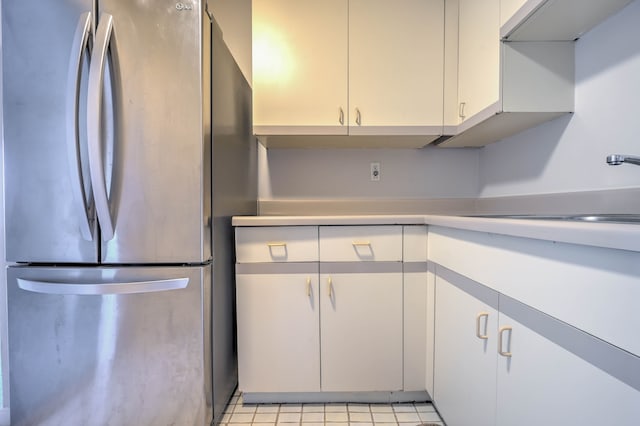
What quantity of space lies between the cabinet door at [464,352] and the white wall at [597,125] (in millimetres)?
631

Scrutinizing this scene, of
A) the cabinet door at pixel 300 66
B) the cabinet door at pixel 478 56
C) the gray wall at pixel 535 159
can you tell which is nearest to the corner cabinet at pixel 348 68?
the cabinet door at pixel 300 66

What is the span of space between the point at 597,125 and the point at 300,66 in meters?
1.31

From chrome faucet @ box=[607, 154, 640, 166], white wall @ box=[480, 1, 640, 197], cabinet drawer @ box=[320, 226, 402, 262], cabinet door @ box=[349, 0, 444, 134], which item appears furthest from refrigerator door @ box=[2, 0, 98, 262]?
white wall @ box=[480, 1, 640, 197]

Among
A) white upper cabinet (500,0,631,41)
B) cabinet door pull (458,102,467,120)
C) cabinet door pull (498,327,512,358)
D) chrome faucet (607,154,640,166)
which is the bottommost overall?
cabinet door pull (498,327,512,358)

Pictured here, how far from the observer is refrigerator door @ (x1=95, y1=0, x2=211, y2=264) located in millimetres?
1101

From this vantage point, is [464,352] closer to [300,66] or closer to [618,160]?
[618,160]

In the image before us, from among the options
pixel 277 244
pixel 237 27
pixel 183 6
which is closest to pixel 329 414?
pixel 277 244

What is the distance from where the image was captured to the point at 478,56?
1.42 meters

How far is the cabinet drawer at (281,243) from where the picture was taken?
4.66 ft

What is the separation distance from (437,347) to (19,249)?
167 cm

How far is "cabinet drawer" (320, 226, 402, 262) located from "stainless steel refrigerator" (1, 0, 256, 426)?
21.1 inches

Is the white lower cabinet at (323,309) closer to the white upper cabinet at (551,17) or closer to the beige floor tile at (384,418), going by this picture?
the beige floor tile at (384,418)

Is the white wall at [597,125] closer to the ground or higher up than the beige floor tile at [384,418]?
higher up

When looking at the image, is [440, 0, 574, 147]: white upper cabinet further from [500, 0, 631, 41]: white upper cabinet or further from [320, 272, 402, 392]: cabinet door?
[320, 272, 402, 392]: cabinet door
